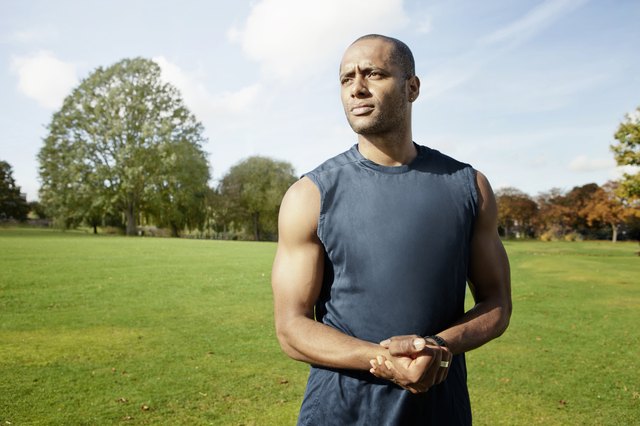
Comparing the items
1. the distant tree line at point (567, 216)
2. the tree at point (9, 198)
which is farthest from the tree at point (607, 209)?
the tree at point (9, 198)

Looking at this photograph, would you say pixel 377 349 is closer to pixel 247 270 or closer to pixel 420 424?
pixel 420 424

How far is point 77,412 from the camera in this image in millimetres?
5172

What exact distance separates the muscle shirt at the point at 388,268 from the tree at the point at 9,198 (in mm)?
75566

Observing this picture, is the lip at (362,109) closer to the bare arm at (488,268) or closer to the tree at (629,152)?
the bare arm at (488,268)

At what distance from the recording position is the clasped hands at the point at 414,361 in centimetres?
167

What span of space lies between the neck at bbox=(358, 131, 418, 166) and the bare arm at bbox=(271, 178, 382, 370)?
0.29m

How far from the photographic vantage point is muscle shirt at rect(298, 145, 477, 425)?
79.7 inches

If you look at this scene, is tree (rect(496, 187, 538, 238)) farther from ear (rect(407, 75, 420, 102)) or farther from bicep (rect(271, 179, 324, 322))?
bicep (rect(271, 179, 324, 322))

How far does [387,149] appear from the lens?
2188mm

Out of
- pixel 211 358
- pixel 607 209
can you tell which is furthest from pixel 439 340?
pixel 607 209

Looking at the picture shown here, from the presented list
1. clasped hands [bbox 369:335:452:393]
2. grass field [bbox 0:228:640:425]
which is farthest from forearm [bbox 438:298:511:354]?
grass field [bbox 0:228:640:425]

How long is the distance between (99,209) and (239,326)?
Answer: 1693 inches

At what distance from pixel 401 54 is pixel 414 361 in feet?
3.97

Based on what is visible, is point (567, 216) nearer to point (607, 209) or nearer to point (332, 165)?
point (607, 209)
